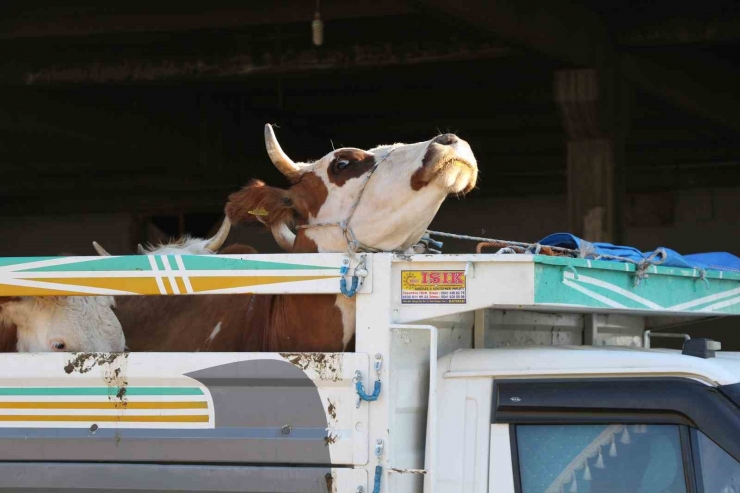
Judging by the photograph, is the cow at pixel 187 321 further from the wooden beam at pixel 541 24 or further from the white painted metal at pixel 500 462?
the wooden beam at pixel 541 24

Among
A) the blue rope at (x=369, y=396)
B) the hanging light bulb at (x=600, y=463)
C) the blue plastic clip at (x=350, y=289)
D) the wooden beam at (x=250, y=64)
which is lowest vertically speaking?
the hanging light bulb at (x=600, y=463)

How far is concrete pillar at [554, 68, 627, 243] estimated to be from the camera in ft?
27.3

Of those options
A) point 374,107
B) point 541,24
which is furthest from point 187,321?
point 374,107

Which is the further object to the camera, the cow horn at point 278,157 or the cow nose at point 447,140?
the cow horn at point 278,157

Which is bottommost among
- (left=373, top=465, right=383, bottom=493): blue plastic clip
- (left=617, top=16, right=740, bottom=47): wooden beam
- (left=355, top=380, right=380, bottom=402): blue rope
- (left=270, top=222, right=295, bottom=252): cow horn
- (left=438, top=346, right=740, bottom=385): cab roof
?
(left=373, top=465, right=383, bottom=493): blue plastic clip

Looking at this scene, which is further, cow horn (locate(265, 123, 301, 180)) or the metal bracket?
cow horn (locate(265, 123, 301, 180))

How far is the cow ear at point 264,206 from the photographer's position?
4.26 m

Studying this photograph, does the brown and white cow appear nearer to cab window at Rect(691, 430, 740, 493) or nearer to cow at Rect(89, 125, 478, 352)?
cow at Rect(89, 125, 478, 352)

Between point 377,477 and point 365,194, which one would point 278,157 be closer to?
point 365,194

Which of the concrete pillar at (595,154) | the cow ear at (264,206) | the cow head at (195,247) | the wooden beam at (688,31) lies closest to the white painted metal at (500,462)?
the cow ear at (264,206)

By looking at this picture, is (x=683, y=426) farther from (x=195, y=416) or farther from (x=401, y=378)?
(x=195, y=416)

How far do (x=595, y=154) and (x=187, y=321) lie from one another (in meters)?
5.03

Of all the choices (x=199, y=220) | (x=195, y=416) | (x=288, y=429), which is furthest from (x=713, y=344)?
(x=199, y=220)

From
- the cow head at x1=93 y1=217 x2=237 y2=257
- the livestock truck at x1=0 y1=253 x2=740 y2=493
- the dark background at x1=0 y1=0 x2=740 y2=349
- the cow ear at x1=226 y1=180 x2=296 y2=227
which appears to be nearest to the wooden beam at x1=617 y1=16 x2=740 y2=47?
the dark background at x1=0 y1=0 x2=740 y2=349
